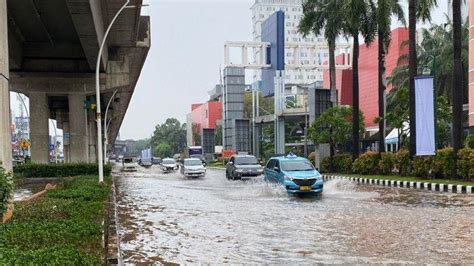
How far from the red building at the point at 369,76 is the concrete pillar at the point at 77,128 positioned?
116 ft

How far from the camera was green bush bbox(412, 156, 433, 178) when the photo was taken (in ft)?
83.5

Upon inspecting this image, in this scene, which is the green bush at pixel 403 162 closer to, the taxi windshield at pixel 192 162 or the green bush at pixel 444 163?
the green bush at pixel 444 163

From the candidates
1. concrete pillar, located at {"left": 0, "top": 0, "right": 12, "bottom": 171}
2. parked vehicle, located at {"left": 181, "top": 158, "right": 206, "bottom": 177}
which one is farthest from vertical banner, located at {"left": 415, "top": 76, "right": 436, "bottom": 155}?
concrete pillar, located at {"left": 0, "top": 0, "right": 12, "bottom": 171}

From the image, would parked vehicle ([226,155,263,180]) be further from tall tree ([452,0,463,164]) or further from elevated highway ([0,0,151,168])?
tall tree ([452,0,463,164])

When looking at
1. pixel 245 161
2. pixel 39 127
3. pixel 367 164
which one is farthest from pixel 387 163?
pixel 39 127

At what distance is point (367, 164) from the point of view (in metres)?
32.4

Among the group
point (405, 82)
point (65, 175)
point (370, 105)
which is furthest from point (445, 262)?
point (370, 105)

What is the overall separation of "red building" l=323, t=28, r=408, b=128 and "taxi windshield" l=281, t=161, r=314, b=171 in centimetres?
4064

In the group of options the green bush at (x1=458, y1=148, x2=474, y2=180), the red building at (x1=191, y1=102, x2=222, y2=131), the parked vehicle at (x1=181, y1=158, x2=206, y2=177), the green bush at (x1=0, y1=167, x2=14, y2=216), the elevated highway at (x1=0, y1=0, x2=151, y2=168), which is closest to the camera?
the green bush at (x1=0, y1=167, x2=14, y2=216)

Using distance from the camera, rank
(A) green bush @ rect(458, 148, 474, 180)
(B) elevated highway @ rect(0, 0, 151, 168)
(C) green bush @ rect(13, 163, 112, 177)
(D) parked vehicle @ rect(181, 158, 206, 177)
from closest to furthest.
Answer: (B) elevated highway @ rect(0, 0, 151, 168), (A) green bush @ rect(458, 148, 474, 180), (C) green bush @ rect(13, 163, 112, 177), (D) parked vehicle @ rect(181, 158, 206, 177)

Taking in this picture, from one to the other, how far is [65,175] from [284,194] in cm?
1571

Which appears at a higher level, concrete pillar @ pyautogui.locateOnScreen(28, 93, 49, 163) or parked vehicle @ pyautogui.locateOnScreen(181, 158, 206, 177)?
concrete pillar @ pyautogui.locateOnScreen(28, 93, 49, 163)

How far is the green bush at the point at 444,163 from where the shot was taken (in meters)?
23.9

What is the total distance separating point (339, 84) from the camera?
219ft
